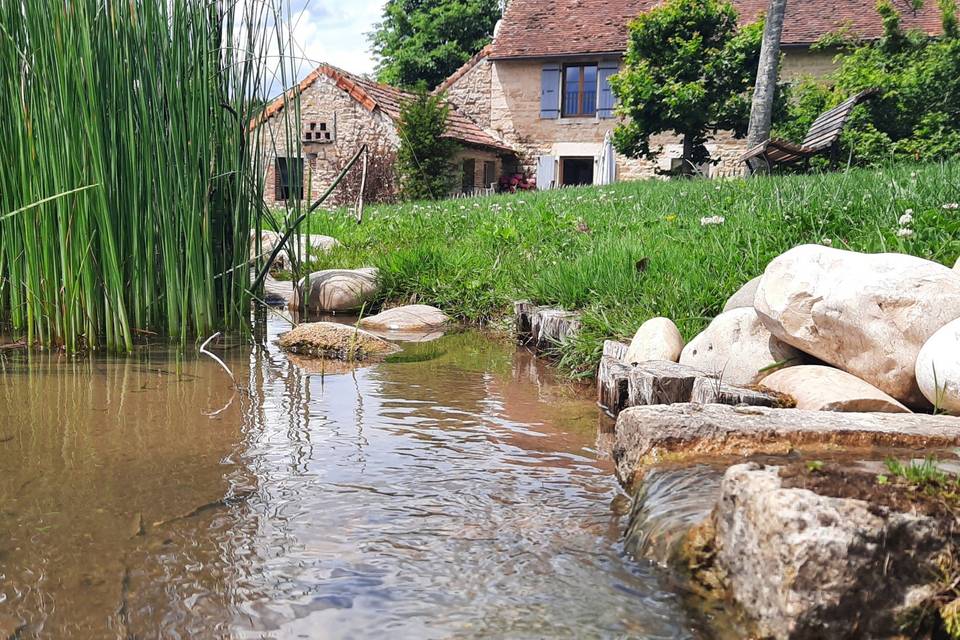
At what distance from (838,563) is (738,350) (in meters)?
1.86

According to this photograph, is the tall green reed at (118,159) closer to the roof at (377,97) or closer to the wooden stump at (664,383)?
the wooden stump at (664,383)

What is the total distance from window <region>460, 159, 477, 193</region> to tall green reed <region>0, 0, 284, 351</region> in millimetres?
15717

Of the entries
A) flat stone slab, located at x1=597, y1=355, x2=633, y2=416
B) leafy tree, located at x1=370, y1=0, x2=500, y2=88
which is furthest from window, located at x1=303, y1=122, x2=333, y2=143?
flat stone slab, located at x1=597, y1=355, x2=633, y2=416

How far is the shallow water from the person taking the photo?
1661mm

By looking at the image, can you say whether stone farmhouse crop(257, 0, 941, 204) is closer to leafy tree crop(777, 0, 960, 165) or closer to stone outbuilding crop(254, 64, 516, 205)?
stone outbuilding crop(254, 64, 516, 205)

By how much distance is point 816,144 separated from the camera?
948cm

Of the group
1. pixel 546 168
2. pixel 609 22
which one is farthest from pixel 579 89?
pixel 546 168

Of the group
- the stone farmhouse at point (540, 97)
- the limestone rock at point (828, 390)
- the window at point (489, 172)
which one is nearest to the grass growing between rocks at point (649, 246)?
the limestone rock at point (828, 390)

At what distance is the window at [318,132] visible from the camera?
19.3 m

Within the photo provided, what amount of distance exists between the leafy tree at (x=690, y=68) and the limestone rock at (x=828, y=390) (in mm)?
13579

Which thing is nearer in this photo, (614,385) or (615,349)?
(614,385)

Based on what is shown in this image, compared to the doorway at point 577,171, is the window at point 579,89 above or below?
above

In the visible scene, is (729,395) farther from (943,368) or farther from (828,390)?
(943,368)

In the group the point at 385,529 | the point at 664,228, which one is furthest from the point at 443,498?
the point at 664,228
